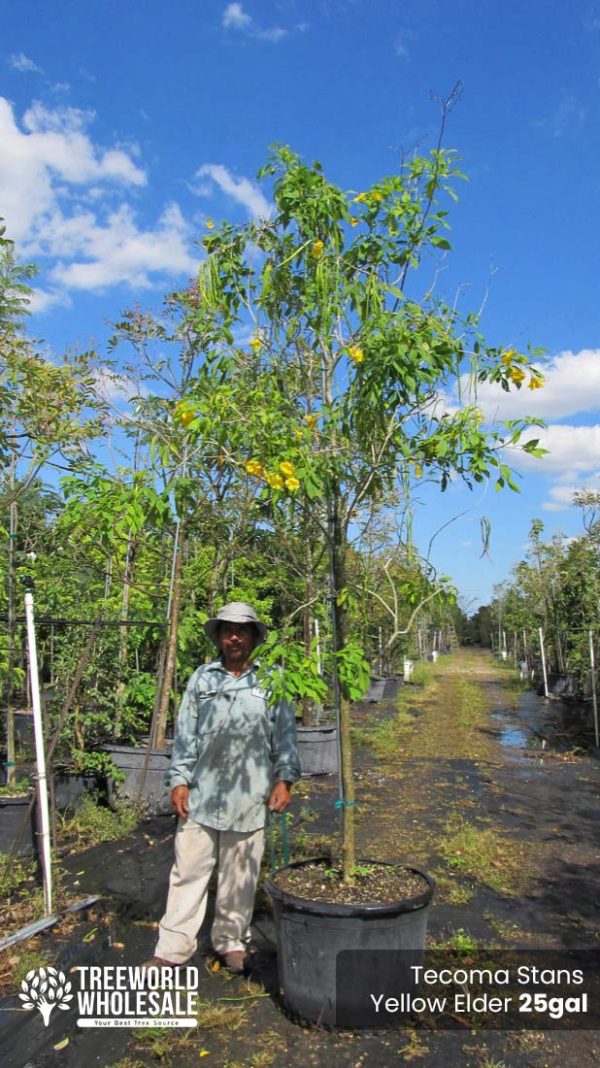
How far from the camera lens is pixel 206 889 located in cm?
325

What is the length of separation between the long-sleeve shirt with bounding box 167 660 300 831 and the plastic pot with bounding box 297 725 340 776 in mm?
4339

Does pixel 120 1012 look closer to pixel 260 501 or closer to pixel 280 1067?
pixel 280 1067

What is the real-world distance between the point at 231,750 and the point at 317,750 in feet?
14.9

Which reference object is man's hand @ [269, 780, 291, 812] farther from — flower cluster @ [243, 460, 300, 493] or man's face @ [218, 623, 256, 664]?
flower cluster @ [243, 460, 300, 493]

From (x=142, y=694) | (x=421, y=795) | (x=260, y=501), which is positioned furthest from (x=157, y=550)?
(x=421, y=795)

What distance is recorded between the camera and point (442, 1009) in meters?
2.89

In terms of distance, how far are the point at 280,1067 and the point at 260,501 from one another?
91.2 inches

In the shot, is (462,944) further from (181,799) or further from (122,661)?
(122,661)

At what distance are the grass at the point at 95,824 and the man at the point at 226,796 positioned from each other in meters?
2.14

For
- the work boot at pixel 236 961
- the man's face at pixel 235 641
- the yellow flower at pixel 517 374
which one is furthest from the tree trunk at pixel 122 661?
the yellow flower at pixel 517 374

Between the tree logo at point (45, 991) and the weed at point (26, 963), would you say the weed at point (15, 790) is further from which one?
the tree logo at point (45, 991)

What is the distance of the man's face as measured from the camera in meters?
3.44

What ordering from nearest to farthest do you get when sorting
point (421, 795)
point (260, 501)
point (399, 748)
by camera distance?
1. point (260, 501)
2. point (421, 795)
3. point (399, 748)

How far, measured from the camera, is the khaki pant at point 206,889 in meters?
3.19
